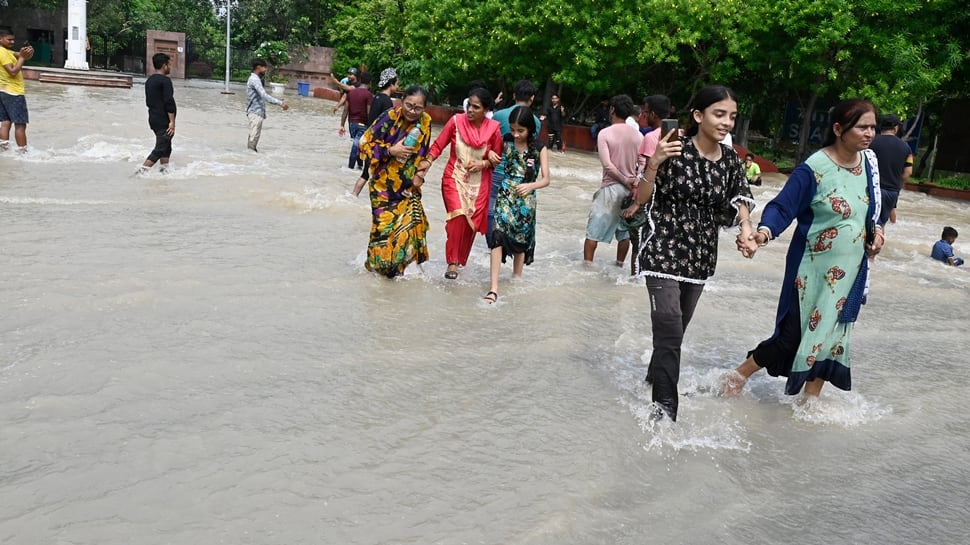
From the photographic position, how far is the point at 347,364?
5.32 metres

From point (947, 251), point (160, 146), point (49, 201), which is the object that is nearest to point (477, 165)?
point (49, 201)

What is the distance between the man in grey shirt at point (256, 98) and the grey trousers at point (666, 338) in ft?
34.1

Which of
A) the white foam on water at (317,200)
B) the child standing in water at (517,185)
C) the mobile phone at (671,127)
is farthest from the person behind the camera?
the white foam on water at (317,200)

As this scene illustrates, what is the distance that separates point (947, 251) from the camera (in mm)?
10648

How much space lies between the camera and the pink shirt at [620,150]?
7.73 metres

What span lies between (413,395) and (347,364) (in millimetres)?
610

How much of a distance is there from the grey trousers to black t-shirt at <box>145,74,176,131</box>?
8.54 m

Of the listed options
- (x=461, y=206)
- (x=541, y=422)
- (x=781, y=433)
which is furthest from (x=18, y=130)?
(x=781, y=433)

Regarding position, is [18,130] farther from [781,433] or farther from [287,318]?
[781,433]

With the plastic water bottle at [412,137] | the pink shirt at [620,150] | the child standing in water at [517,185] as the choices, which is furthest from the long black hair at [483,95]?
the pink shirt at [620,150]

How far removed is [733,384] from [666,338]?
0.89 metres

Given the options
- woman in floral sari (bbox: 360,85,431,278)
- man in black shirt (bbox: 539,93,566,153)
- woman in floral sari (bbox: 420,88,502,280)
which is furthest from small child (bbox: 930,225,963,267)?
man in black shirt (bbox: 539,93,566,153)

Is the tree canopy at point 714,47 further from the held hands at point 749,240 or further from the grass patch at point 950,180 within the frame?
the held hands at point 749,240

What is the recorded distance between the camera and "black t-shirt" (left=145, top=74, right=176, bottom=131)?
1127 centimetres
